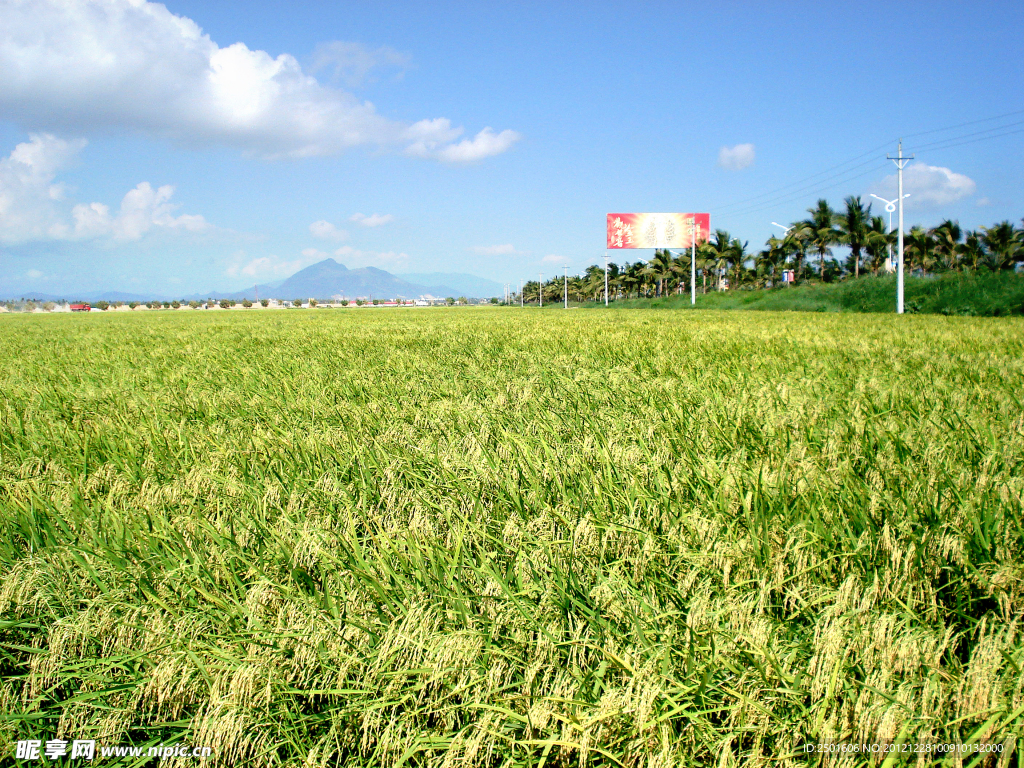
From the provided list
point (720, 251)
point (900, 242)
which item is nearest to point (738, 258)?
point (720, 251)

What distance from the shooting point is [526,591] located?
1.46 m

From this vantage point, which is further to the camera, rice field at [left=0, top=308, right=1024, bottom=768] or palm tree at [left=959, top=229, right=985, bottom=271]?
palm tree at [left=959, top=229, right=985, bottom=271]

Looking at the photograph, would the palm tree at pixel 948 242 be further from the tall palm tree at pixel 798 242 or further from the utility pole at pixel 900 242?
the utility pole at pixel 900 242

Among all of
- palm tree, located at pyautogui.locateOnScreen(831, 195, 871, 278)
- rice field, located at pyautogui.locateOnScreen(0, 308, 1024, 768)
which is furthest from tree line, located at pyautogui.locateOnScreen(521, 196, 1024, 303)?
rice field, located at pyautogui.locateOnScreen(0, 308, 1024, 768)

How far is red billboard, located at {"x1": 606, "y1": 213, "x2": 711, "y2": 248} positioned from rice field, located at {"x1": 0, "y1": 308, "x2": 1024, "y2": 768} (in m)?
67.3

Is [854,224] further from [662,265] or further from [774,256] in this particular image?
[662,265]

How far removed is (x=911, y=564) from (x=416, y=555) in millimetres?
1298

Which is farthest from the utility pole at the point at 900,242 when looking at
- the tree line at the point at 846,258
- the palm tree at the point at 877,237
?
the palm tree at the point at 877,237

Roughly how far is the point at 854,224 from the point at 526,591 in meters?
57.1

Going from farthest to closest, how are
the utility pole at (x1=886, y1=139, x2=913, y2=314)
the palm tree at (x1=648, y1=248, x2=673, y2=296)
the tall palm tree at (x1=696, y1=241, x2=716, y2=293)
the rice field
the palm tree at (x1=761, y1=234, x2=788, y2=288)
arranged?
the palm tree at (x1=648, y1=248, x2=673, y2=296)
the tall palm tree at (x1=696, y1=241, x2=716, y2=293)
the palm tree at (x1=761, y1=234, x2=788, y2=288)
the utility pole at (x1=886, y1=139, x2=913, y2=314)
the rice field

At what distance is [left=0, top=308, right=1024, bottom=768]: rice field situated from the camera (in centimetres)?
110

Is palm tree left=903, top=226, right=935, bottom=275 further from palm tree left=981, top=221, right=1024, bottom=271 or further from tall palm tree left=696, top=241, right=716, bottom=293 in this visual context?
tall palm tree left=696, top=241, right=716, bottom=293

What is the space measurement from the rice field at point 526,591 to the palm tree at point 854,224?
54125 mm

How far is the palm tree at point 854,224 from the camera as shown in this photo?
49.0 meters
